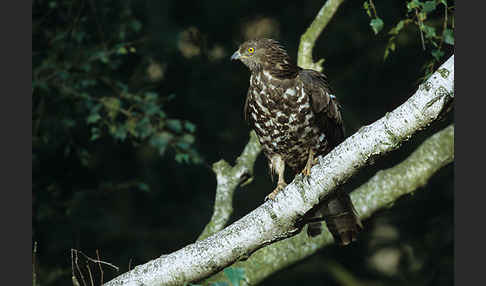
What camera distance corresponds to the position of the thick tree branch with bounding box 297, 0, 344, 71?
13.3 ft

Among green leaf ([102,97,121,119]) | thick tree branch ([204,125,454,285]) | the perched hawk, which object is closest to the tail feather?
the perched hawk

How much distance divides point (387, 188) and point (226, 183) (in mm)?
1242

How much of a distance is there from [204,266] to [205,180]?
12.0ft

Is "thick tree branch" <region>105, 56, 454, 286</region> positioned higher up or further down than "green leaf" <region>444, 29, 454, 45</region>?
further down

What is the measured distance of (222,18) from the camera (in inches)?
246

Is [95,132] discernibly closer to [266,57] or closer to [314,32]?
[266,57]

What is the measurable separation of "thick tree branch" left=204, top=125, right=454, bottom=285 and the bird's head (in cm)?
125

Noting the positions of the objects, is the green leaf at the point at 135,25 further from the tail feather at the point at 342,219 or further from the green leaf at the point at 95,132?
the tail feather at the point at 342,219

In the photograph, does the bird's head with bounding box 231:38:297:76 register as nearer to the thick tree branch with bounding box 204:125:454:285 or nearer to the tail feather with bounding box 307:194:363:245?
the tail feather with bounding box 307:194:363:245

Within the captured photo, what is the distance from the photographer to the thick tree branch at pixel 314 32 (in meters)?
4.05

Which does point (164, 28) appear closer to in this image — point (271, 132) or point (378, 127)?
point (271, 132)

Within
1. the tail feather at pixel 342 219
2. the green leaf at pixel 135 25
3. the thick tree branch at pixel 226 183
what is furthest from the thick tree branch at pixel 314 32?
the green leaf at pixel 135 25

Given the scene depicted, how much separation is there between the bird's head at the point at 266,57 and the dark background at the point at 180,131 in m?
0.75

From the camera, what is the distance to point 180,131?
4574mm
